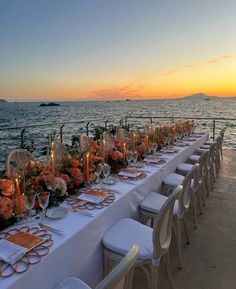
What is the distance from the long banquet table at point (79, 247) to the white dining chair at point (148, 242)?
70mm

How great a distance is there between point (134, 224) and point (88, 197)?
419 mm

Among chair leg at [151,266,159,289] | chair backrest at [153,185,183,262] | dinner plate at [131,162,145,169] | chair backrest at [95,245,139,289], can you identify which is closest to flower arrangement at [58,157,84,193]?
chair backrest at [153,185,183,262]

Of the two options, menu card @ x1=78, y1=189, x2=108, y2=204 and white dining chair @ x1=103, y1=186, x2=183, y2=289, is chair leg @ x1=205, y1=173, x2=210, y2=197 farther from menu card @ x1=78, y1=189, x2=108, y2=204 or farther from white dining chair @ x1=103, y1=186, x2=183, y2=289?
menu card @ x1=78, y1=189, x2=108, y2=204

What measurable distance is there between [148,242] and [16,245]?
90cm

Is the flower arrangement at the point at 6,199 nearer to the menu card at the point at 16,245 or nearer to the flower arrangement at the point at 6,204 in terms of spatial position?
the flower arrangement at the point at 6,204

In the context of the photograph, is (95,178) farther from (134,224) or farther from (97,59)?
(97,59)

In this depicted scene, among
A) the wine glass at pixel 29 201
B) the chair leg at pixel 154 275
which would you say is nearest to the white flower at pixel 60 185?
the wine glass at pixel 29 201

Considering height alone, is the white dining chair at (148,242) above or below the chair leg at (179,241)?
above

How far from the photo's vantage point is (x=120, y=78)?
51.9 ft

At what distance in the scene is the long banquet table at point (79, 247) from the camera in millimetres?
1177

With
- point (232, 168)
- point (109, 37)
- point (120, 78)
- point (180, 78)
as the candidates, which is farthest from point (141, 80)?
point (232, 168)

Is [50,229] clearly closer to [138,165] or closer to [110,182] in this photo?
[110,182]

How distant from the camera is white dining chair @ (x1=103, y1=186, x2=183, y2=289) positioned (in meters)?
1.66

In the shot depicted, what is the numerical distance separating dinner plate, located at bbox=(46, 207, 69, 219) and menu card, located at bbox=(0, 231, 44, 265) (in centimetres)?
25
